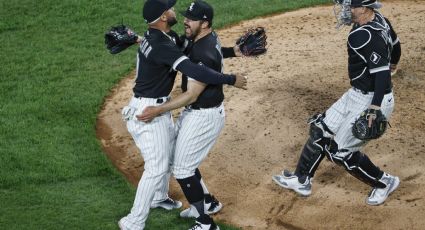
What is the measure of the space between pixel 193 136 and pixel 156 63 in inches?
29.2

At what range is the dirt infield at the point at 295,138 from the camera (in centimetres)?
771

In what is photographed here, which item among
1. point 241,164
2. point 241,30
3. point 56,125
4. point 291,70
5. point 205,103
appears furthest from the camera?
point 241,30

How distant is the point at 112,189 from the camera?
26.8 feet

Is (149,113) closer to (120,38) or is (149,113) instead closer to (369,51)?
(120,38)

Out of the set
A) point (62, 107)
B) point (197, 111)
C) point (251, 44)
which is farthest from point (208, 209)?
point (62, 107)

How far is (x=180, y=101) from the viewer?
22.6 ft

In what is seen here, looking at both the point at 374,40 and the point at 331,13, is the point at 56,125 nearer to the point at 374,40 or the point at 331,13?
the point at 374,40

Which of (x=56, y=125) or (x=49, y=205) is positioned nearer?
(x=49, y=205)

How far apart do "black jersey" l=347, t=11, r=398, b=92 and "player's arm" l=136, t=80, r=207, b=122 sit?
4.69ft

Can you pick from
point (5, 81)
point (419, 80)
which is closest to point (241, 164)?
point (419, 80)

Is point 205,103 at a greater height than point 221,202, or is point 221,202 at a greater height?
point 205,103

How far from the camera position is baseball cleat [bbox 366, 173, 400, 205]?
7.78 m

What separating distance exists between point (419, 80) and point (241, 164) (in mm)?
2839

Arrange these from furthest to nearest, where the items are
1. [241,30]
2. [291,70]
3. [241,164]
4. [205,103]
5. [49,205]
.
→ [241,30]
[291,70]
[241,164]
[49,205]
[205,103]
